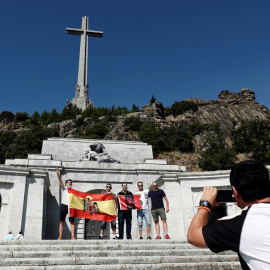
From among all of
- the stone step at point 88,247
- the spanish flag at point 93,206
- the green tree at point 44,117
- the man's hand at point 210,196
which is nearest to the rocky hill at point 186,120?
the green tree at point 44,117

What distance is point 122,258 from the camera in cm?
668

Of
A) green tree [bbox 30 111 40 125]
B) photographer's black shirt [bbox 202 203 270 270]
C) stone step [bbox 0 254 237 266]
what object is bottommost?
stone step [bbox 0 254 237 266]

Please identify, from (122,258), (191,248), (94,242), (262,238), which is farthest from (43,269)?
(262,238)

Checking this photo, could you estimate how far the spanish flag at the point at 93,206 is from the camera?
39.1 feet

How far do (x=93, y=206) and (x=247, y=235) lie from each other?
415 inches

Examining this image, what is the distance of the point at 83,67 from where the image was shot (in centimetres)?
6706

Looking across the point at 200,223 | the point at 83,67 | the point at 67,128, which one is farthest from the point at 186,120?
the point at 200,223

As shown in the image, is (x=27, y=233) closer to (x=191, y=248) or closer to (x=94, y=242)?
(x=94, y=242)

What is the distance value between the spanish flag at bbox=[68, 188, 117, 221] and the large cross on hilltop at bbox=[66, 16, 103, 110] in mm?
57026

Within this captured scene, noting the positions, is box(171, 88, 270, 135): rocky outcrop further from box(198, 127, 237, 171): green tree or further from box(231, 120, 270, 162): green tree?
box(198, 127, 237, 171): green tree

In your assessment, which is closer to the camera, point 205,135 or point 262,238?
point 262,238

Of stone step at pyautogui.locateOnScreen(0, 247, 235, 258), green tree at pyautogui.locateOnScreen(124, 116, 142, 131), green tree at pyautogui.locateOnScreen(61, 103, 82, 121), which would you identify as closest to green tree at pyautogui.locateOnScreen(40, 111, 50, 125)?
green tree at pyautogui.locateOnScreen(61, 103, 82, 121)

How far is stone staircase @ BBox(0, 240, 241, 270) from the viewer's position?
6215 millimetres

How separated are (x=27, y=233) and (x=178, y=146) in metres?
40.1
